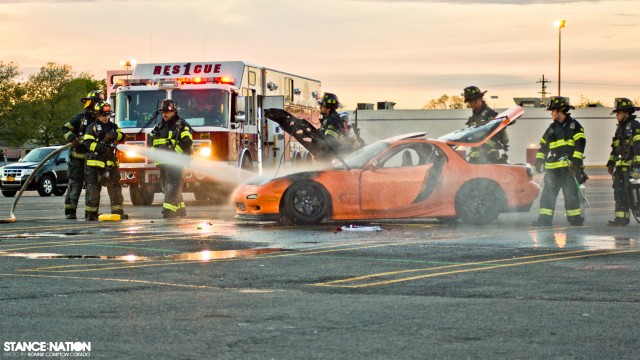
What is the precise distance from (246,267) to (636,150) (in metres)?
7.34

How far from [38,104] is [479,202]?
8544cm

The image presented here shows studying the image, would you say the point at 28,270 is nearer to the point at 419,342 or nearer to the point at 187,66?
the point at 419,342

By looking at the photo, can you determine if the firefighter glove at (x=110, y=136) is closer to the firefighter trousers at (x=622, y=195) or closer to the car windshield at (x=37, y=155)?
the firefighter trousers at (x=622, y=195)

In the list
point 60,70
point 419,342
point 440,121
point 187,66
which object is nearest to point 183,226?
point 187,66

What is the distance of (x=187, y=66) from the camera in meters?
23.8

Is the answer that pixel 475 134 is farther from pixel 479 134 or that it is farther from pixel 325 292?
pixel 325 292

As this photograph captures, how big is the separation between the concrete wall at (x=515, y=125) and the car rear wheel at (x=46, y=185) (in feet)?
A: 158

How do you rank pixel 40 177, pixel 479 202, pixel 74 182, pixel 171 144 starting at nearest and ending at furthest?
pixel 479 202
pixel 171 144
pixel 74 182
pixel 40 177

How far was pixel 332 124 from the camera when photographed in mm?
19531

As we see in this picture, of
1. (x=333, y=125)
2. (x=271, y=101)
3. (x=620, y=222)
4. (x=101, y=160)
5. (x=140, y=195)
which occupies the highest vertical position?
(x=271, y=101)

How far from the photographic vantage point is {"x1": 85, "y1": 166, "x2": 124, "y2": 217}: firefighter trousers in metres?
17.6

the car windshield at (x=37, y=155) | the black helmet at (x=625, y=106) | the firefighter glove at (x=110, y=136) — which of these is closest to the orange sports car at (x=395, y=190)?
the black helmet at (x=625, y=106)

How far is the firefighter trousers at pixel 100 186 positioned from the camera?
17625 millimetres

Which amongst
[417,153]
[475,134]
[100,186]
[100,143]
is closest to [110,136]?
[100,143]
